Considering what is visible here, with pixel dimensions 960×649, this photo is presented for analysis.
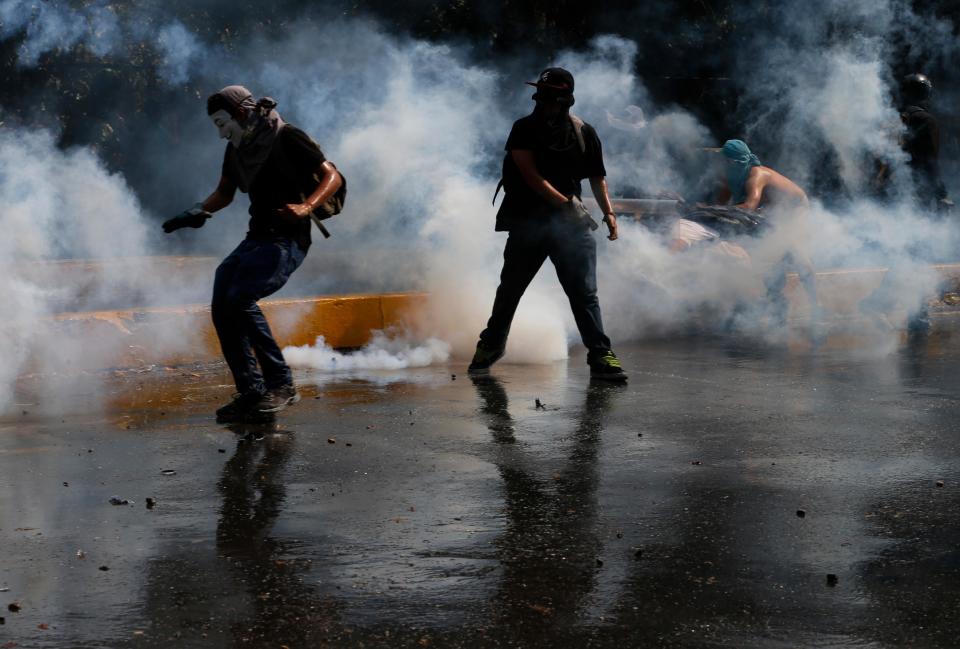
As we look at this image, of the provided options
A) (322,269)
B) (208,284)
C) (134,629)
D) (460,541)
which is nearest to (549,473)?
(460,541)

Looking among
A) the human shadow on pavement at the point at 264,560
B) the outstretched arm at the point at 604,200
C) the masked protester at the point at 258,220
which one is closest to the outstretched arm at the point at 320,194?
the masked protester at the point at 258,220

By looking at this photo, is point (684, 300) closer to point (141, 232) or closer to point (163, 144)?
point (141, 232)

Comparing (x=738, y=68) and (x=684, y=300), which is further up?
(x=738, y=68)

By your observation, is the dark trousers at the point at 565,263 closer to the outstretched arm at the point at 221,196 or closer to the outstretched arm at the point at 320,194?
the outstretched arm at the point at 320,194

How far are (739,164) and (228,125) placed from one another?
495cm

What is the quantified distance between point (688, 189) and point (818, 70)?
157cm

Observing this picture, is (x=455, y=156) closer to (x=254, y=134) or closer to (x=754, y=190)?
(x=754, y=190)

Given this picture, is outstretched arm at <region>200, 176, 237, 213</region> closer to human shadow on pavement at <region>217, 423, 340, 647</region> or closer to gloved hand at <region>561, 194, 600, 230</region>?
human shadow on pavement at <region>217, 423, 340, 647</region>

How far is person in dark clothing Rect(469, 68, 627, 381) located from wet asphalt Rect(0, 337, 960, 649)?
0.51 meters

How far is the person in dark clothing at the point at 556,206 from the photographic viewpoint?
284 inches

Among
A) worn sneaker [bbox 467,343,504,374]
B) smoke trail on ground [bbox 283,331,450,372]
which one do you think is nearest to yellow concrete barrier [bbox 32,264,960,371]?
smoke trail on ground [bbox 283,331,450,372]

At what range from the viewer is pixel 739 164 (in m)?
10.2

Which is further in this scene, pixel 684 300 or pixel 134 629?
pixel 684 300

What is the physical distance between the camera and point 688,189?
13172mm
